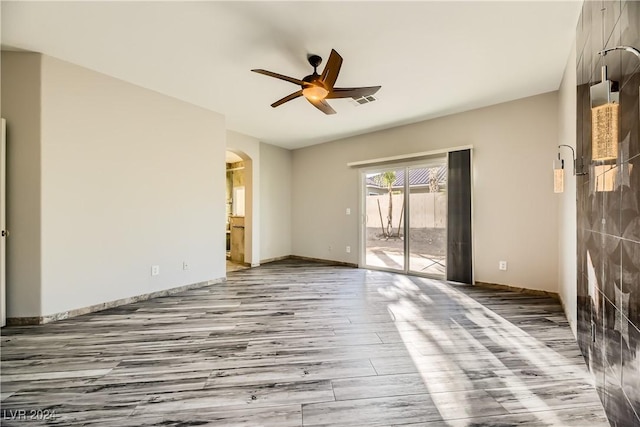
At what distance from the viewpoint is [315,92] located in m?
2.64

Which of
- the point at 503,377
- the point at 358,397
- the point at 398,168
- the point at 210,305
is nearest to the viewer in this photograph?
the point at 358,397

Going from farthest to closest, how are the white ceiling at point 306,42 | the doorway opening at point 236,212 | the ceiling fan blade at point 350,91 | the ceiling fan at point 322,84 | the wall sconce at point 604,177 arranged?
the doorway opening at point 236,212 → the ceiling fan blade at point 350,91 → the ceiling fan at point 322,84 → the white ceiling at point 306,42 → the wall sconce at point 604,177

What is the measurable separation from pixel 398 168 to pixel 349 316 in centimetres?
307

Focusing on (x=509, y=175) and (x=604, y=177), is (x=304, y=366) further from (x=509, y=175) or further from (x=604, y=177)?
(x=509, y=175)

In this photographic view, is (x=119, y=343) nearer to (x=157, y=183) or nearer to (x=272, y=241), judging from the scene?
(x=157, y=183)

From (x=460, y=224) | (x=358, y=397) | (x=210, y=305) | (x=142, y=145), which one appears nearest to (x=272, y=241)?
(x=210, y=305)

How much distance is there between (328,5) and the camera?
6.57ft

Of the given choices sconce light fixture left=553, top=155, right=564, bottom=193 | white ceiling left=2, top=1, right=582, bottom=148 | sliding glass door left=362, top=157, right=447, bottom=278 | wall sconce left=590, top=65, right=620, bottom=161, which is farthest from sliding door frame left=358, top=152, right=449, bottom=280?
wall sconce left=590, top=65, right=620, bottom=161

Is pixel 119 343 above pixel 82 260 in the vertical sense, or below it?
below

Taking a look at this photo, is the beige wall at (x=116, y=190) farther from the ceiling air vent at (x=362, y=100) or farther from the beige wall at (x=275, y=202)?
the ceiling air vent at (x=362, y=100)

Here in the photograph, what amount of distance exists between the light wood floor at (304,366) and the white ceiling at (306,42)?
2691mm

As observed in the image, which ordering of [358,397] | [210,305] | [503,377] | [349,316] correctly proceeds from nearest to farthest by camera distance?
[358,397] → [503,377] → [349,316] → [210,305]

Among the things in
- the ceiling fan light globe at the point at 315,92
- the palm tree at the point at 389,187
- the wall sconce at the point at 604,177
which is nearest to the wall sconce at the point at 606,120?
the wall sconce at the point at 604,177

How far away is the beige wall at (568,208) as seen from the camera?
2419 mm
